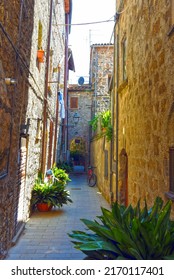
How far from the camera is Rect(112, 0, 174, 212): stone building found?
127 inches

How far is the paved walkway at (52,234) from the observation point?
3.81 meters

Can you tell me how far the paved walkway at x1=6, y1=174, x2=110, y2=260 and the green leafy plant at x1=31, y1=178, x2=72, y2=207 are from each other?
0.31 meters

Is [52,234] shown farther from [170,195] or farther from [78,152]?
[78,152]

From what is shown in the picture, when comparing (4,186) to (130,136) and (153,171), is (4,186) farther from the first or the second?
(130,136)

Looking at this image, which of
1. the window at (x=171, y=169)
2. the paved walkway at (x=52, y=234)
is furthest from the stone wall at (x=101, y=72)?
the window at (x=171, y=169)

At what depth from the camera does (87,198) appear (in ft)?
28.9

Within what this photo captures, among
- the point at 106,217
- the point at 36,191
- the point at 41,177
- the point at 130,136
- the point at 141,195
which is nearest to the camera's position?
the point at 106,217

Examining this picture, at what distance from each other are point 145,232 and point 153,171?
5.13 feet

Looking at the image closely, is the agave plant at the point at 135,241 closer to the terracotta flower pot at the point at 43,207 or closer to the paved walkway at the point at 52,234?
the paved walkway at the point at 52,234

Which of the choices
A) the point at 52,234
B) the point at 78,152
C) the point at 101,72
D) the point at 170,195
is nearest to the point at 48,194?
the point at 52,234

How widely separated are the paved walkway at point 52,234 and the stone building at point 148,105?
1342 millimetres

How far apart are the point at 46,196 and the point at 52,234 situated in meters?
1.74

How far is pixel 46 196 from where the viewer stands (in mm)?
6434

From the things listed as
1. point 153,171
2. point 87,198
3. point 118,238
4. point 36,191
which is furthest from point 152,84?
point 87,198
